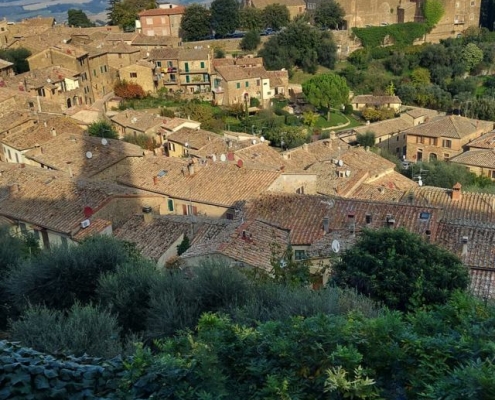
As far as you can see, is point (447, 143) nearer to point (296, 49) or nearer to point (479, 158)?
point (479, 158)

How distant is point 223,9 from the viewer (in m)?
67.6

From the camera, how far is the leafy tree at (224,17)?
67500 millimetres

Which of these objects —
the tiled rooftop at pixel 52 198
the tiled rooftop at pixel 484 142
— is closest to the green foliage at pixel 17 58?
the tiled rooftop at pixel 52 198

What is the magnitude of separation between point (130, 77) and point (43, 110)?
1507cm

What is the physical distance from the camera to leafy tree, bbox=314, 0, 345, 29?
73.1m

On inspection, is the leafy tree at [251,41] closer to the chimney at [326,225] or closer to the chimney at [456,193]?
the chimney at [456,193]

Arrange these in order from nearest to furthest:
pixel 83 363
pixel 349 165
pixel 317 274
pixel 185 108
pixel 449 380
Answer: pixel 449 380 → pixel 83 363 → pixel 317 274 → pixel 349 165 → pixel 185 108

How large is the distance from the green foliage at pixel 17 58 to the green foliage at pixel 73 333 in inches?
1797

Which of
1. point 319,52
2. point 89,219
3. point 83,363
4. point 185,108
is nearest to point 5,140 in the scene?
point 89,219

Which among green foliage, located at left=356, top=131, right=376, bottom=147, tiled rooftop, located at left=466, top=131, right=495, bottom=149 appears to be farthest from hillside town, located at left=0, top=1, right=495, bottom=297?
green foliage, located at left=356, top=131, right=376, bottom=147

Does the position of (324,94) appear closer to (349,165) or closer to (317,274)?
(349,165)

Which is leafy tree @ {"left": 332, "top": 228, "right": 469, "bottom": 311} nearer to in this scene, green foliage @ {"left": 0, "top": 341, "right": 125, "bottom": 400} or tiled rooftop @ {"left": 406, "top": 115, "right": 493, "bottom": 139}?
green foliage @ {"left": 0, "top": 341, "right": 125, "bottom": 400}

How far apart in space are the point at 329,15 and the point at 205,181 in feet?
184

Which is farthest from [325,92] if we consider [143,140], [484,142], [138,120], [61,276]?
[61,276]
